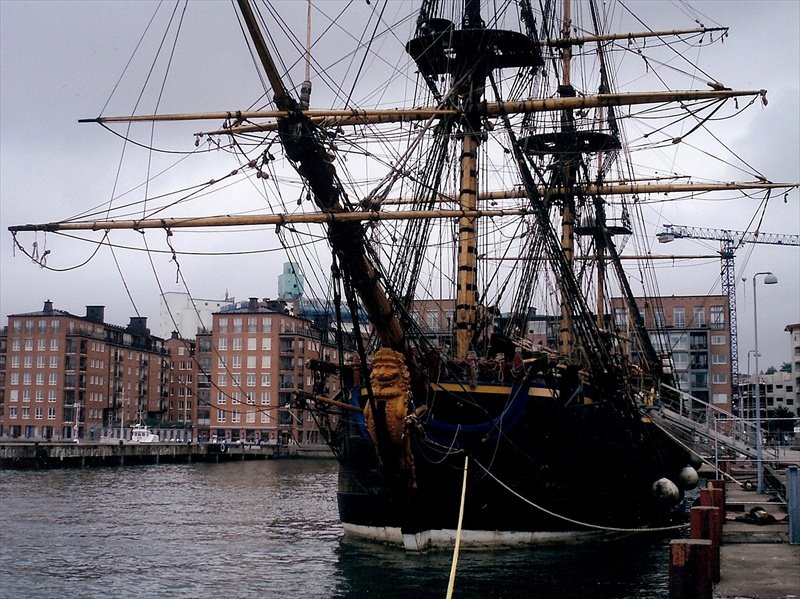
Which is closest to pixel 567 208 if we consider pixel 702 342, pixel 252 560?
pixel 252 560

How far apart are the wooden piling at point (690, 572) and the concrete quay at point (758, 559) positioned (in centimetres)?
97

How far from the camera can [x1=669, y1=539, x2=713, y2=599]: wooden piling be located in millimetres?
13203

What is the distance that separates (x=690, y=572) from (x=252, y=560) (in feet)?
58.4

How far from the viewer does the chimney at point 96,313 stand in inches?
5166

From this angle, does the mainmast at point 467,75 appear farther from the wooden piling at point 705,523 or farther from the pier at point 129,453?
the pier at point 129,453

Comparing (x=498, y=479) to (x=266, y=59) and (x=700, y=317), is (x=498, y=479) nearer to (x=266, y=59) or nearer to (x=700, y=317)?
(x=266, y=59)

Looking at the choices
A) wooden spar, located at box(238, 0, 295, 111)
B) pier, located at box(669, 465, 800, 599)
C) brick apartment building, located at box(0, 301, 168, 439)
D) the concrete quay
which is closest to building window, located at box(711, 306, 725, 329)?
brick apartment building, located at box(0, 301, 168, 439)

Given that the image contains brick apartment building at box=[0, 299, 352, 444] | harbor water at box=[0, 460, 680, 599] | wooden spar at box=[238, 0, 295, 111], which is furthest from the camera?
brick apartment building at box=[0, 299, 352, 444]

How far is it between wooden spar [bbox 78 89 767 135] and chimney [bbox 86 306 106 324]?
108 metres

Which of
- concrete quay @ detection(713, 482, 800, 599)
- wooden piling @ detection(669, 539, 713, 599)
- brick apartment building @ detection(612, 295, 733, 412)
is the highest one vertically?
brick apartment building @ detection(612, 295, 733, 412)

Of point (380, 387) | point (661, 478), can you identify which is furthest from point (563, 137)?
point (380, 387)

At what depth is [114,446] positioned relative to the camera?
92375 mm

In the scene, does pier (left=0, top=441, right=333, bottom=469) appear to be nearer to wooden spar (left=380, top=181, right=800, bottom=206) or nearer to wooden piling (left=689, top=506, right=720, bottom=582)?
wooden spar (left=380, top=181, right=800, bottom=206)

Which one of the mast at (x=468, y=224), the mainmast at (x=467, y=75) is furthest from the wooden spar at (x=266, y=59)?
the mast at (x=468, y=224)
